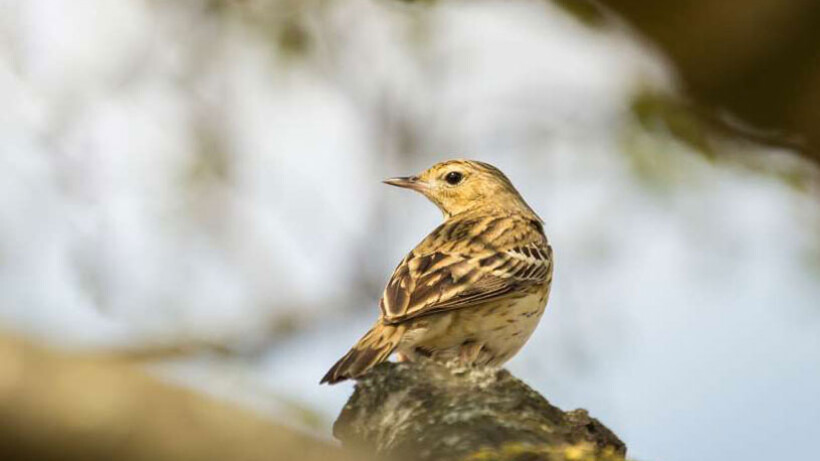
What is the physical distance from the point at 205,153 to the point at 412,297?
63.0 inches

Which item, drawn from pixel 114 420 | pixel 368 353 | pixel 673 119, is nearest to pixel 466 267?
pixel 368 353

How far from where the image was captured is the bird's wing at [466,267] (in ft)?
20.7

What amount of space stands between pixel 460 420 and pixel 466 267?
3839mm

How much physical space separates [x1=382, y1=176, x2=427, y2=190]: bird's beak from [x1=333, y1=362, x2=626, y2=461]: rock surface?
3736mm

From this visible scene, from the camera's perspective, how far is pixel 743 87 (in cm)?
367

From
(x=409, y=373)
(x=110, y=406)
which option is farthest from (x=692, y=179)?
(x=110, y=406)

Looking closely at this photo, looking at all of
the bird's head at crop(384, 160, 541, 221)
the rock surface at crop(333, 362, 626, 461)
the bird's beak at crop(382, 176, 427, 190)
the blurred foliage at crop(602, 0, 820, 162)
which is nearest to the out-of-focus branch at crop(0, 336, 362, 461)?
the rock surface at crop(333, 362, 626, 461)

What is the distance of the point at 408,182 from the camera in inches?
321

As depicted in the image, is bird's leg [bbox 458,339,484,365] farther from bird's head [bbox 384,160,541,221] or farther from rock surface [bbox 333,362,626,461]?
rock surface [bbox 333,362,626,461]

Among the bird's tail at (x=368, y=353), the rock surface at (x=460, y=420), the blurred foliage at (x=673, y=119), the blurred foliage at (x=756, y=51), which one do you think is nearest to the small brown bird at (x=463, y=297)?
the bird's tail at (x=368, y=353)

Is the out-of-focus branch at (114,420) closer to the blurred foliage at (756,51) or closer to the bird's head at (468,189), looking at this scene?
the blurred foliage at (756,51)

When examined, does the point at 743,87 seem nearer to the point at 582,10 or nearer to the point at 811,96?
the point at 811,96

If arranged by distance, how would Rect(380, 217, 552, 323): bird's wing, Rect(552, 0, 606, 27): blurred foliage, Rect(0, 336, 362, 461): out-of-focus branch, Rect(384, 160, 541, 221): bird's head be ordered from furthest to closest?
Rect(384, 160, 541, 221): bird's head → Rect(380, 217, 552, 323): bird's wing → Rect(552, 0, 606, 27): blurred foliage → Rect(0, 336, 362, 461): out-of-focus branch

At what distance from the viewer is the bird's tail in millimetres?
5066
